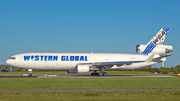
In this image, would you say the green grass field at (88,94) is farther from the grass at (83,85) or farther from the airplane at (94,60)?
the airplane at (94,60)

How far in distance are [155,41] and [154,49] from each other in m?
1.85

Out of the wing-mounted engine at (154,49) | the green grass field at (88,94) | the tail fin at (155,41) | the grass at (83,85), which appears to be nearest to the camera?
the green grass field at (88,94)

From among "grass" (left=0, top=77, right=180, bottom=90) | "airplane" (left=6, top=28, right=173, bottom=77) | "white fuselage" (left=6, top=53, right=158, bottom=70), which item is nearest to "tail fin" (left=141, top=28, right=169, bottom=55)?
"airplane" (left=6, top=28, right=173, bottom=77)

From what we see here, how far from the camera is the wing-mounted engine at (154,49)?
49562 mm

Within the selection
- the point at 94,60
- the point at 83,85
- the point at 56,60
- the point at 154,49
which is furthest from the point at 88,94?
the point at 154,49

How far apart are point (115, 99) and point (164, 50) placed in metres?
38.1

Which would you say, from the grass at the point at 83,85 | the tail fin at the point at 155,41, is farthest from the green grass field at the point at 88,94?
the tail fin at the point at 155,41

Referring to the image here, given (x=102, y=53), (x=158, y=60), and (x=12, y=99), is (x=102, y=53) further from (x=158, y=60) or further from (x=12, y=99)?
(x=12, y=99)

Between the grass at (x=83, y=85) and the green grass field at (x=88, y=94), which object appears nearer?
the green grass field at (x=88, y=94)

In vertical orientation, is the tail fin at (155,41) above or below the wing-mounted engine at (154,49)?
above

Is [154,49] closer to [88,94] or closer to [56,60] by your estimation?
[56,60]

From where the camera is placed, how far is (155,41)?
50.2 metres

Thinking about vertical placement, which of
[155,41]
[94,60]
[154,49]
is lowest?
[94,60]

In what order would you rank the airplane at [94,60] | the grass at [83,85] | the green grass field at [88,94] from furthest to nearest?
the airplane at [94,60] → the grass at [83,85] → the green grass field at [88,94]
